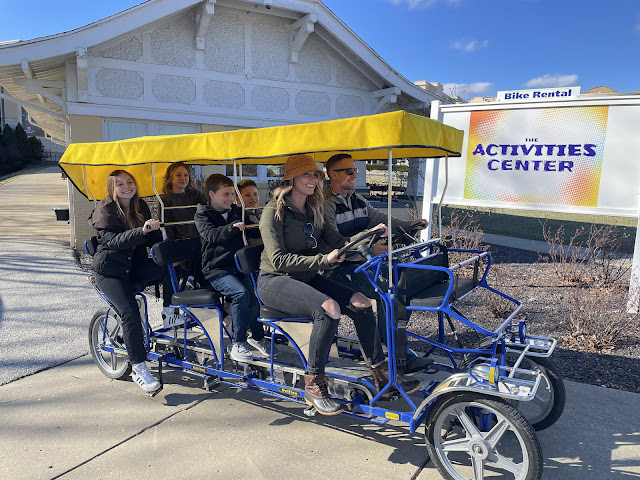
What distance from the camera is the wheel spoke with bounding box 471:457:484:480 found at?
9.12 ft

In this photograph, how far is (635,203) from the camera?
5.90 m

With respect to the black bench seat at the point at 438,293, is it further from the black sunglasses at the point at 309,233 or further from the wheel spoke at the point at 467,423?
the black sunglasses at the point at 309,233

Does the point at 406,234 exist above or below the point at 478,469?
above

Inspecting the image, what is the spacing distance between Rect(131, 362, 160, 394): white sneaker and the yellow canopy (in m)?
1.65

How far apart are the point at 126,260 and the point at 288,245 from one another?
1475 millimetres

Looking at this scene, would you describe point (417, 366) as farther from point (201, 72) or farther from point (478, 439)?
point (201, 72)

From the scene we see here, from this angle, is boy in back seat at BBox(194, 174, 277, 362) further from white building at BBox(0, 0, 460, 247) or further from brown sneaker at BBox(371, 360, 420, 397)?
white building at BBox(0, 0, 460, 247)

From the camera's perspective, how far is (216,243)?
4.09m

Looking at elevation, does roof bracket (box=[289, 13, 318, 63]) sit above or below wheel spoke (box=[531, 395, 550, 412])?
above

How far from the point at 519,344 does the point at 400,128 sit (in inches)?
63.8

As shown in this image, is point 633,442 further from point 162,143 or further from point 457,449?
point 162,143

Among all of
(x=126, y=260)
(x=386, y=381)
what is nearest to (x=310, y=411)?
(x=386, y=381)

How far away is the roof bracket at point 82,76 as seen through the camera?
8.92 meters

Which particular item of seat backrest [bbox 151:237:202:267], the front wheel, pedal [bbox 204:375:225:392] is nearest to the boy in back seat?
seat backrest [bbox 151:237:202:267]
